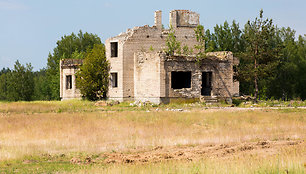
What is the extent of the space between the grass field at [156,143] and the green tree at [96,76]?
15960mm

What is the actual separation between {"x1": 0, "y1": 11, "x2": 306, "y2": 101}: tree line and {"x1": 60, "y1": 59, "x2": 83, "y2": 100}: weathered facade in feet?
6.26

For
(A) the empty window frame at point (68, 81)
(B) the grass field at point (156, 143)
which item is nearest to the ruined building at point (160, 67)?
(A) the empty window frame at point (68, 81)

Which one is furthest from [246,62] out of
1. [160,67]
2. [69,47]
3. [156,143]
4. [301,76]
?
[156,143]

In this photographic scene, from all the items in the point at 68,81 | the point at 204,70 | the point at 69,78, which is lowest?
the point at 68,81

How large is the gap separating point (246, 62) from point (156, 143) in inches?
1705

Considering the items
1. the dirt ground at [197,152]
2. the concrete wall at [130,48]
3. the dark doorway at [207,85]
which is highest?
the concrete wall at [130,48]

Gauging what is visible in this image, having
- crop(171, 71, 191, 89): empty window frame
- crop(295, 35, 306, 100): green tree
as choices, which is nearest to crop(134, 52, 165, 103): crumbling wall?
crop(171, 71, 191, 89): empty window frame

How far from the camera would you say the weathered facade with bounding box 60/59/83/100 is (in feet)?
155

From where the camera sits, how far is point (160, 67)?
36.4 meters

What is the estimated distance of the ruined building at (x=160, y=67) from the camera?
36.8 m

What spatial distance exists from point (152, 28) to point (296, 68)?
24.7m

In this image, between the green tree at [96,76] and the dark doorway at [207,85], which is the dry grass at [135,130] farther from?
the green tree at [96,76]

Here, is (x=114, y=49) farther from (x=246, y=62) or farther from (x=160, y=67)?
(x=246, y=62)

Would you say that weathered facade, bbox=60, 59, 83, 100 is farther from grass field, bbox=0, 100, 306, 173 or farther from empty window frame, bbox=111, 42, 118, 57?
grass field, bbox=0, 100, 306, 173
